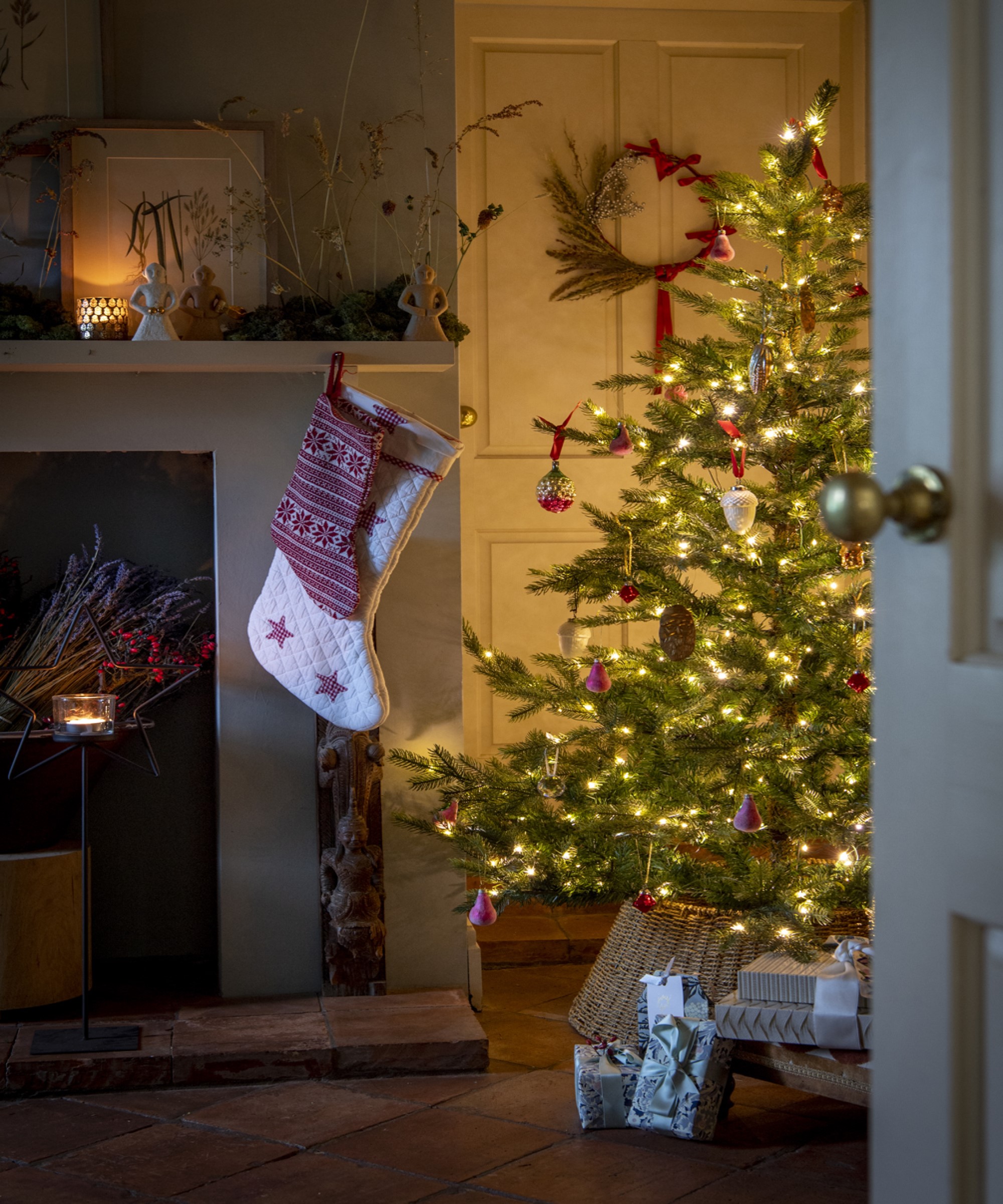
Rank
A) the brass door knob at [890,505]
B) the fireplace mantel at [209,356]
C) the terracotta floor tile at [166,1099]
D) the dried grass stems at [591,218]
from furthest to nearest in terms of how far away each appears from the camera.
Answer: the dried grass stems at [591,218], the fireplace mantel at [209,356], the terracotta floor tile at [166,1099], the brass door knob at [890,505]

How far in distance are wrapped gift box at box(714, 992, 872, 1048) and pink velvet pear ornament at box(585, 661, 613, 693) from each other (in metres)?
0.62

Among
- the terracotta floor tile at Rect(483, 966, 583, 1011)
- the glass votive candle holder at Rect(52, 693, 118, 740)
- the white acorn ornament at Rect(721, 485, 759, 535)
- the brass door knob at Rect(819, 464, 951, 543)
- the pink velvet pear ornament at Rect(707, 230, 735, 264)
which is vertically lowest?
the terracotta floor tile at Rect(483, 966, 583, 1011)

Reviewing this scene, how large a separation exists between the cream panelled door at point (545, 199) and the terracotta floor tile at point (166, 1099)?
1.64 metres

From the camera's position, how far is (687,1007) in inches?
83.6

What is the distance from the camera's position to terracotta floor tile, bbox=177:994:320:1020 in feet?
8.10

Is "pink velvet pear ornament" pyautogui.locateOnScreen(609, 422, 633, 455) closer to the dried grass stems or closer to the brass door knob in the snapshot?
the dried grass stems

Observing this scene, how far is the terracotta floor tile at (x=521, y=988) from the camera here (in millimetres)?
2723

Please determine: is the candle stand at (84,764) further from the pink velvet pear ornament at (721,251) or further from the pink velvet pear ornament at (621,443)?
the pink velvet pear ornament at (721,251)

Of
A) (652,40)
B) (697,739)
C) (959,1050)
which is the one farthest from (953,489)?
(652,40)

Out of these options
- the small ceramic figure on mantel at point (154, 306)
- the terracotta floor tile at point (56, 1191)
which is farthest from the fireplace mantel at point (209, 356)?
the terracotta floor tile at point (56, 1191)

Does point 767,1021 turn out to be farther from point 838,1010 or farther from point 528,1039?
point 528,1039

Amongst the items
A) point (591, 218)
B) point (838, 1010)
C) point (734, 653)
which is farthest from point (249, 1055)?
point (591, 218)

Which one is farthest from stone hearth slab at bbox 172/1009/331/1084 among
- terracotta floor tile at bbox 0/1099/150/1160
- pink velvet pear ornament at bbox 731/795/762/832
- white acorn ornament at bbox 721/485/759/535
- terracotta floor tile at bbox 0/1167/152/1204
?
white acorn ornament at bbox 721/485/759/535

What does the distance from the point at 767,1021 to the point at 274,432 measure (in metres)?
1.49
